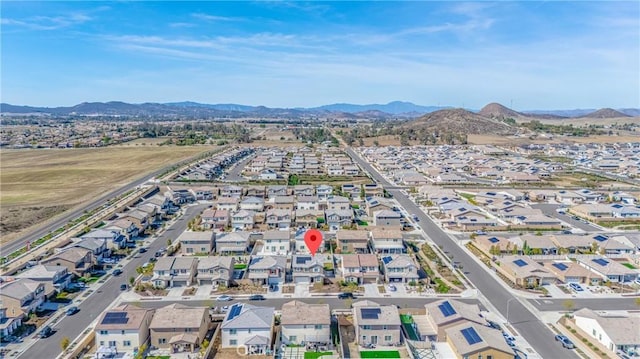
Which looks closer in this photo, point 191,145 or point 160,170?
point 160,170

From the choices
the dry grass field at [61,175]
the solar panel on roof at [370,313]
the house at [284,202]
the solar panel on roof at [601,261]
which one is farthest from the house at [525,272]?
the dry grass field at [61,175]

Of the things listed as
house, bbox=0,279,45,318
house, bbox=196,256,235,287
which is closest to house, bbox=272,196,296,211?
house, bbox=196,256,235,287

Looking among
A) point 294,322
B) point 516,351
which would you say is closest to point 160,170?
point 294,322

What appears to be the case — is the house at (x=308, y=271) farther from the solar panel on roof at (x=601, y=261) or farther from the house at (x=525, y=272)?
the solar panel on roof at (x=601, y=261)

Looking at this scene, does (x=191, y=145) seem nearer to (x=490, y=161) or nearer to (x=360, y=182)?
(x=360, y=182)

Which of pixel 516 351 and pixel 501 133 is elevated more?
pixel 501 133

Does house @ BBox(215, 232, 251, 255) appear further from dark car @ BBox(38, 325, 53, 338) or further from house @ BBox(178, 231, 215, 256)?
dark car @ BBox(38, 325, 53, 338)
